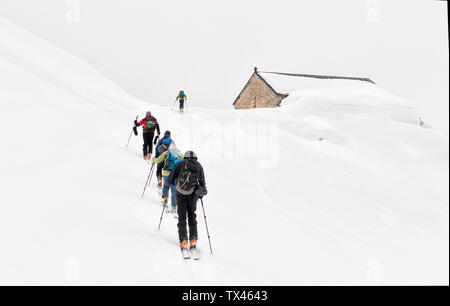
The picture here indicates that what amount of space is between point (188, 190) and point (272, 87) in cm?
2567

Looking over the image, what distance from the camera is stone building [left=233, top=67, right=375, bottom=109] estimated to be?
29.1 m

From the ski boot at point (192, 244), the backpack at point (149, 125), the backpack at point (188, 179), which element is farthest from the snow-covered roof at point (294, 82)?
the ski boot at point (192, 244)

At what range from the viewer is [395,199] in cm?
1004

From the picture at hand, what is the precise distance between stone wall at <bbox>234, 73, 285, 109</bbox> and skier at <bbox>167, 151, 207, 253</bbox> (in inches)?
929

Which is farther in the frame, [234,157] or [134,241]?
[234,157]

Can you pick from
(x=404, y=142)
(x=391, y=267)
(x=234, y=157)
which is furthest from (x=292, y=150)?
(x=391, y=267)

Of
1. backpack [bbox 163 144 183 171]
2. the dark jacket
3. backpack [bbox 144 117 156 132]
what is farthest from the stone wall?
the dark jacket

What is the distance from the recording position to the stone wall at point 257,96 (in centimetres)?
2953

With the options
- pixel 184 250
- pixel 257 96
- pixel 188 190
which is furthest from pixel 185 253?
pixel 257 96

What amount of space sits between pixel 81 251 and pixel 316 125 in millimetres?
13927

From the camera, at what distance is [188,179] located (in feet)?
19.6

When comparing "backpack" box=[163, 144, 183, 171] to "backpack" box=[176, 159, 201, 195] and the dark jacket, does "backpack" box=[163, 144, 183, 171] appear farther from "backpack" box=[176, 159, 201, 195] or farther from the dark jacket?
"backpack" box=[176, 159, 201, 195]

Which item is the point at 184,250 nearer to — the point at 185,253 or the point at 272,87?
the point at 185,253

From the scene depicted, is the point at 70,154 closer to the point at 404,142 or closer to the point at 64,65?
the point at 404,142
